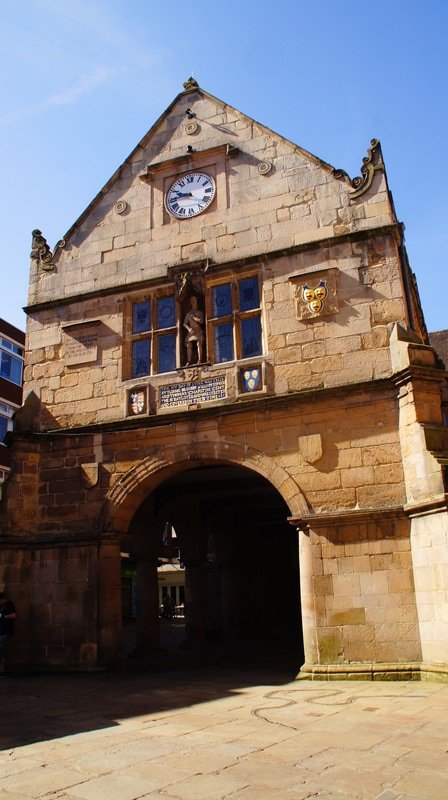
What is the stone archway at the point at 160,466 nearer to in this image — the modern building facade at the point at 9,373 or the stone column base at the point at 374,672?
the stone column base at the point at 374,672

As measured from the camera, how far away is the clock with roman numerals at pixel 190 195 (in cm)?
1261

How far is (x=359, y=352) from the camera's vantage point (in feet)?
34.3

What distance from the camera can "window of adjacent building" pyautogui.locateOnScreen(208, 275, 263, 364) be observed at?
37.7 feet

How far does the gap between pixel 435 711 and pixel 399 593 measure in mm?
2851

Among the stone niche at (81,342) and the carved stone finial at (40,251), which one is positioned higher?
the carved stone finial at (40,251)

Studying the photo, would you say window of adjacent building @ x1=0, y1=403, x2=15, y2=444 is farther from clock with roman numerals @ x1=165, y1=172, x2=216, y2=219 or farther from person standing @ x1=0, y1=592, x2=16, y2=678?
person standing @ x1=0, y1=592, x2=16, y2=678

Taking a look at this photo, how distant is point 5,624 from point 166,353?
5.31 m

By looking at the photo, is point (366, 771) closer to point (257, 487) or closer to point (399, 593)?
point (399, 593)

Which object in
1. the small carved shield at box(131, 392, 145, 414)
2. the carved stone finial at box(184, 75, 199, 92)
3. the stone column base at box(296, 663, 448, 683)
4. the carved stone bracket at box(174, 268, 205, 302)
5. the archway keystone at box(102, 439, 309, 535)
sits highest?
the carved stone finial at box(184, 75, 199, 92)

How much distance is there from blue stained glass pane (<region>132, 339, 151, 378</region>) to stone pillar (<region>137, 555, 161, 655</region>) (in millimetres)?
4810

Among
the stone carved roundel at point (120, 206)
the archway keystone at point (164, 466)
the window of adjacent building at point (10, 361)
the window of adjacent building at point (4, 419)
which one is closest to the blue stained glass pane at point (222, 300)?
the archway keystone at point (164, 466)

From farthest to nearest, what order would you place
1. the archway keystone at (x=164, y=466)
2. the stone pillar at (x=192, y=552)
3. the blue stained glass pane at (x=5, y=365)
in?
the blue stained glass pane at (x=5, y=365) < the stone pillar at (x=192, y=552) < the archway keystone at (x=164, y=466)

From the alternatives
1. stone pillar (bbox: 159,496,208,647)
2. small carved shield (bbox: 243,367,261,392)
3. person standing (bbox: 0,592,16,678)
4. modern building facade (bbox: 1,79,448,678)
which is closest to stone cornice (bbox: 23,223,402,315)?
modern building facade (bbox: 1,79,448,678)

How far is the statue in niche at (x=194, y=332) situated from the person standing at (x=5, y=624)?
4992 millimetres
